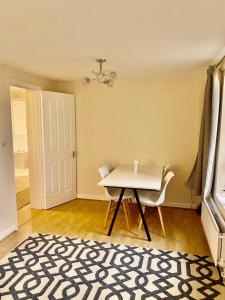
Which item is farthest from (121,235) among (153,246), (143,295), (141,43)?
(141,43)

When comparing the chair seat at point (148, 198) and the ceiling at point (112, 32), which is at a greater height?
the ceiling at point (112, 32)

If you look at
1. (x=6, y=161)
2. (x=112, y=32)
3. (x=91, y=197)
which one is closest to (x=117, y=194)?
(x=91, y=197)

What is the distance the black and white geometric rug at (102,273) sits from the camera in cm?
207

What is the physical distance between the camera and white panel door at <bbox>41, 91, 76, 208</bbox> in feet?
12.9

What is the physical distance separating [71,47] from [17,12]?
0.78 meters

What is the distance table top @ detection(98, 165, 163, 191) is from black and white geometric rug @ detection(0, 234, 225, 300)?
74cm

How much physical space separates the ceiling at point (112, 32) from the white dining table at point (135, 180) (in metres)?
1.50

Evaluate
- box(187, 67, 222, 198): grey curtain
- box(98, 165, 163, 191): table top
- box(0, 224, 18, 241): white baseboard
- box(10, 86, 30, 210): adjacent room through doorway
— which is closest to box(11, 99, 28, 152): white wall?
box(10, 86, 30, 210): adjacent room through doorway

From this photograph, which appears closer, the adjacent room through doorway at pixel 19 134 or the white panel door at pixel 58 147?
the white panel door at pixel 58 147

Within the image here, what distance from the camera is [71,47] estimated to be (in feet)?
7.38

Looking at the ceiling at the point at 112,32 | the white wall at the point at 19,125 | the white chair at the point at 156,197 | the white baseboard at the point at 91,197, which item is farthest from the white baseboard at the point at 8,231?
the white wall at the point at 19,125

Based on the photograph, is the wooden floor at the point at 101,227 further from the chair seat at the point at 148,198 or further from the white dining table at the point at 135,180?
the chair seat at the point at 148,198

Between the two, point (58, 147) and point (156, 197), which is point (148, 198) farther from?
point (58, 147)

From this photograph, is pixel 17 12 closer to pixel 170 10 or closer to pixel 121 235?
pixel 170 10
